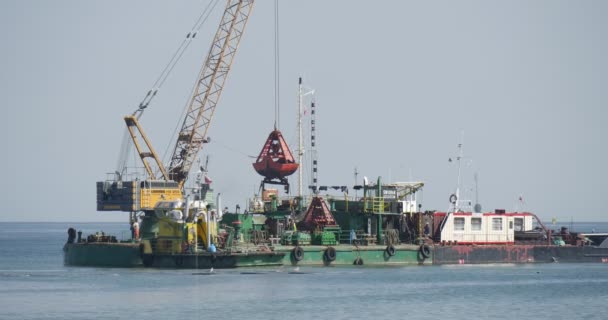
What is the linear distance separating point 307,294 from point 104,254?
22.7 m

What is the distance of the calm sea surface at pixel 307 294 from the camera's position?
6788cm

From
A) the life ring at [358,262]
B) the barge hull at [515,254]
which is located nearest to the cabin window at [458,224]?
the barge hull at [515,254]

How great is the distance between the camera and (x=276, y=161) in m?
116

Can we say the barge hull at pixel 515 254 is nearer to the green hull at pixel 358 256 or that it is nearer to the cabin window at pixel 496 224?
the cabin window at pixel 496 224

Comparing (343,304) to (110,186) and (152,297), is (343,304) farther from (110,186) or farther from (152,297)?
(110,186)

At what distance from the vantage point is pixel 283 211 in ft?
324

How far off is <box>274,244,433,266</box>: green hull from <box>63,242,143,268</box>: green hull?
1092cm

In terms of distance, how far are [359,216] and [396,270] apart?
22.1 feet

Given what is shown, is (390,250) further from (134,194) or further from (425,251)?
(134,194)

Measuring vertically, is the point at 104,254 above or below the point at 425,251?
below

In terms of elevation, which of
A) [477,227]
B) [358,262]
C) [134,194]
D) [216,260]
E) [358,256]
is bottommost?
[358,262]

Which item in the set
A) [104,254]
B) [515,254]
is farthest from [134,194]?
[515,254]

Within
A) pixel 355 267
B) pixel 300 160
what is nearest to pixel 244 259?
pixel 355 267

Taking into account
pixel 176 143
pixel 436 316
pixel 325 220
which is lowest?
pixel 436 316
